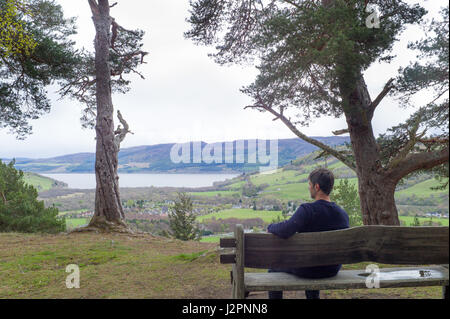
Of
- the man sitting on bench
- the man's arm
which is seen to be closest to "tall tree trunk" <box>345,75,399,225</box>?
the man sitting on bench

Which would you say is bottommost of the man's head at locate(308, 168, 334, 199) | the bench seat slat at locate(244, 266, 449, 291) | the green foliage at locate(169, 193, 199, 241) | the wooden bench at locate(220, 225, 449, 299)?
the green foliage at locate(169, 193, 199, 241)

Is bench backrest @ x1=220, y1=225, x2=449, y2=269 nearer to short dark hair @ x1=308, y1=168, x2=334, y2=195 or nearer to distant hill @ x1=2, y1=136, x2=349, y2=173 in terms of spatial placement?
short dark hair @ x1=308, y1=168, x2=334, y2=195

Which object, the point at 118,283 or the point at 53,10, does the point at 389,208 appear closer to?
the point at 118,283

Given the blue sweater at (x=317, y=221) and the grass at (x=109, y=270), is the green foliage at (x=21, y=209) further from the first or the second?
the blue sweater at (x=317, y=221)

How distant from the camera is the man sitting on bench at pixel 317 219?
8.15 feet

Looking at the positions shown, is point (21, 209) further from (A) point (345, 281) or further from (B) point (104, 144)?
(A) point (345, 281)

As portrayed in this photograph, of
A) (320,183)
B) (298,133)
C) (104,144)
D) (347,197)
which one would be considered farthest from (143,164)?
(320,183)

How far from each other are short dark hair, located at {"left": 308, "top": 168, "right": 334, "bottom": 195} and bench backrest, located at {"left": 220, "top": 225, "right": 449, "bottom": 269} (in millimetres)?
443

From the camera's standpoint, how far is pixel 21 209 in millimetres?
11820

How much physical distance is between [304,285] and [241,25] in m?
6.75

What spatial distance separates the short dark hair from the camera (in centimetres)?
276

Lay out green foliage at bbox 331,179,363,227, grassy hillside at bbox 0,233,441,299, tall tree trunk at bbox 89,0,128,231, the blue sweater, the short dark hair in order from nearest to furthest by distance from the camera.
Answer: the blue sweater < the short dark hair < grassy hillside at bbox 0,233,441,299 < tall tree trunk at bbox 89,0,128,231 < green foliage at bbox 331,179,363,227

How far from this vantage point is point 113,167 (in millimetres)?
10180
